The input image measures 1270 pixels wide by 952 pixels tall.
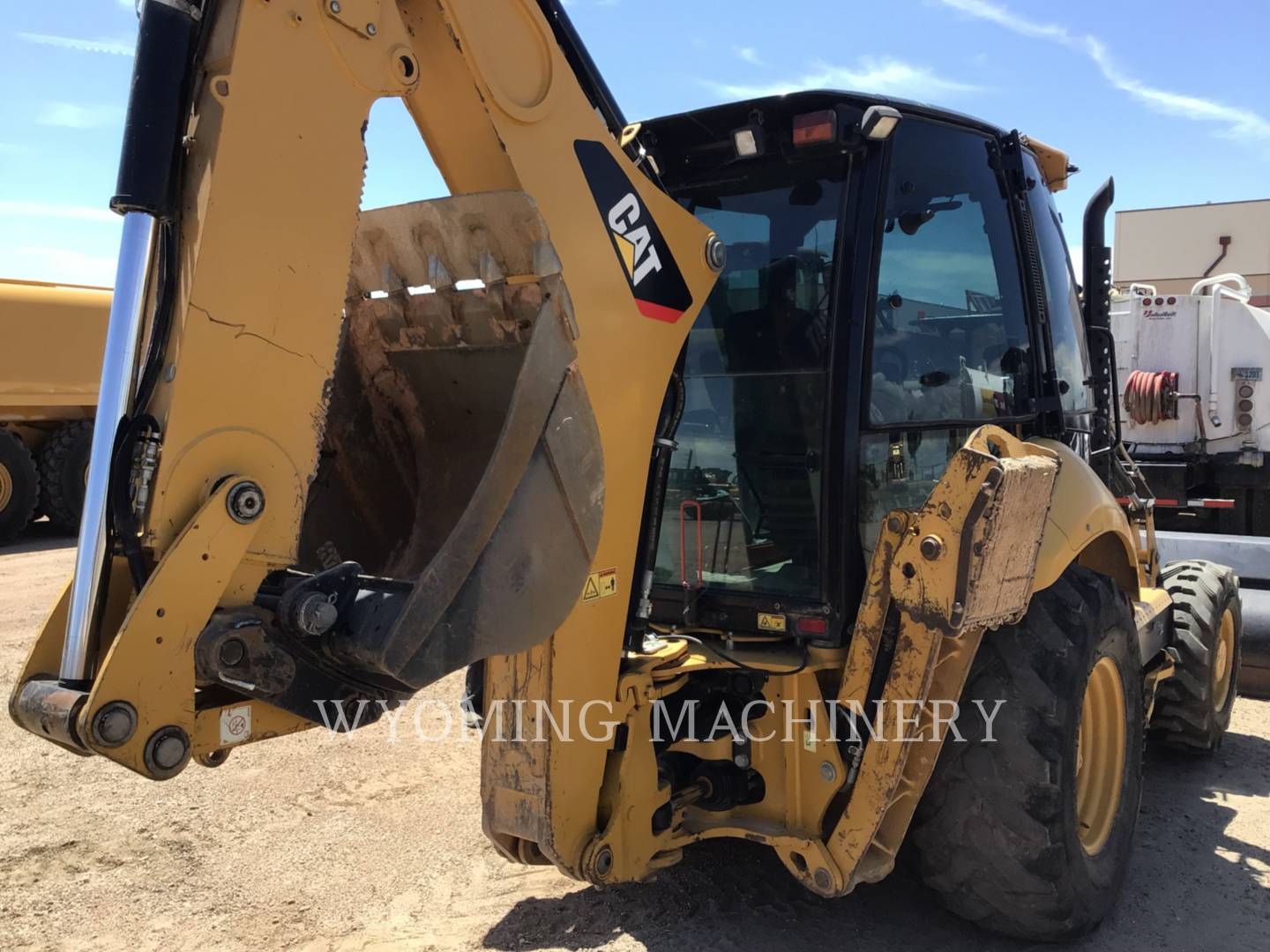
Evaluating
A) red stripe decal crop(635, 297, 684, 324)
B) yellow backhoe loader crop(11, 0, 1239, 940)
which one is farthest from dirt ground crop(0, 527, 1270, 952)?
red stripe decal crop(635, 297, 684, 324)

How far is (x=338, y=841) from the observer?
3879 millimetres

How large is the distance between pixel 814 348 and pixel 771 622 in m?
0.80

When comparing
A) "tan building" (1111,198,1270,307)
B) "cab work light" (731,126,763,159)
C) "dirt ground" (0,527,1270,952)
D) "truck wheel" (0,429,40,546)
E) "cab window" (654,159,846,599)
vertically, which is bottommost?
"dirt ground" (0,527,1270,952)

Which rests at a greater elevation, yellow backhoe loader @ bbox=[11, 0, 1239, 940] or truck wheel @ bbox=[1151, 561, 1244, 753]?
yellow backhoe loader @ bbox=[11, 0, 1239, 940]

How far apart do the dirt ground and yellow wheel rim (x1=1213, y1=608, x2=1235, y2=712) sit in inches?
21.7

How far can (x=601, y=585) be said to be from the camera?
104 inches

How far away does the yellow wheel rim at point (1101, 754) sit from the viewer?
3.46 meters

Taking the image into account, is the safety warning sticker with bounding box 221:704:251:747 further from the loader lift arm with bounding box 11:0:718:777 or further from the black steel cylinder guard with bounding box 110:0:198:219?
the black steel cylinder guard with bounding box 110:0:198:219

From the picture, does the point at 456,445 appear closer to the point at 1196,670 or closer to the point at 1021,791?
the point at 1021,791

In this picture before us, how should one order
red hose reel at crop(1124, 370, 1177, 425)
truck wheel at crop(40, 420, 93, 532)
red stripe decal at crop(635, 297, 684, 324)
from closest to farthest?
red stripe decal at crop(635, 297, 684, 324) < red hose reel at crop(1124, 370, 1177, 425) < truck wheel at crop(40, 420, 93, 532)

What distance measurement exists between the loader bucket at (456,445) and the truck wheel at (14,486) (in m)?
10.5

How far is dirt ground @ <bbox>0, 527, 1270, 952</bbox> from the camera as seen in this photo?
323cm

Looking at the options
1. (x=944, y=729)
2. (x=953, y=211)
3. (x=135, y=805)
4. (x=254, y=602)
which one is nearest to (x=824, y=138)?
(x=953, y=211)

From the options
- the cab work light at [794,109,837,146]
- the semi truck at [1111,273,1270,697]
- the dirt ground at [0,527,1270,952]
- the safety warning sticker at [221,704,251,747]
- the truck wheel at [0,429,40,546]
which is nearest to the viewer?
the safety warning sticker at [221,704,251,747]
